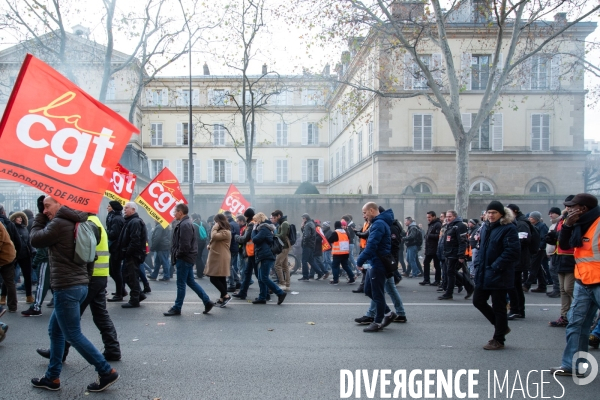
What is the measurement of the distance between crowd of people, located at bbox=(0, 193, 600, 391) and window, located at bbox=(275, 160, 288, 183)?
3660 centimetres

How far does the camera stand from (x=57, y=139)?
4562 mm

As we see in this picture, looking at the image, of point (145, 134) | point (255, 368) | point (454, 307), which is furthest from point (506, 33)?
point (145, 134)

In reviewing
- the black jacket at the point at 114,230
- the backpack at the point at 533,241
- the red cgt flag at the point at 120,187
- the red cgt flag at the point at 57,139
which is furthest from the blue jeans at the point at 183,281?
the backpack at the point at 533,241

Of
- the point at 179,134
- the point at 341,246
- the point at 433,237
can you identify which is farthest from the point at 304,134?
the point at 433,237

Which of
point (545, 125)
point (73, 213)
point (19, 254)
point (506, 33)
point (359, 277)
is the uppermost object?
point (506, 33)

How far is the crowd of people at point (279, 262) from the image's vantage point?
477cm

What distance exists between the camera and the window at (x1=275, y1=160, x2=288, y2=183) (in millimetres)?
50438

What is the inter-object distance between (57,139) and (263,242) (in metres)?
5.33

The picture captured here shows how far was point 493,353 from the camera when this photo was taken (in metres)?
6.23

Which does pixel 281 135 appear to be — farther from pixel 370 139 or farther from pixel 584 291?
pixel 584 291

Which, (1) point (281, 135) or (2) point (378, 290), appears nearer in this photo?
(2) point (378, 290)

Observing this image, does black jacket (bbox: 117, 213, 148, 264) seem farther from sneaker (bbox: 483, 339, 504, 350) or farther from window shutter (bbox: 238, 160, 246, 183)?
window shutter (bbox: 238, 160, 246, 183)

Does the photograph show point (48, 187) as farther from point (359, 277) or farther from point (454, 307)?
point (359, 277)

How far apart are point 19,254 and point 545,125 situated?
28906 mm
